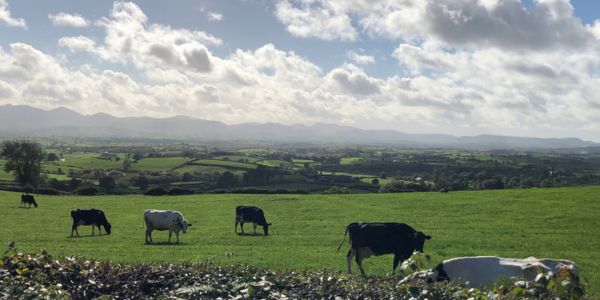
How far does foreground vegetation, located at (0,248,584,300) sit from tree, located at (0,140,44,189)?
7617 cm

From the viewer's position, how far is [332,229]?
3031 cm

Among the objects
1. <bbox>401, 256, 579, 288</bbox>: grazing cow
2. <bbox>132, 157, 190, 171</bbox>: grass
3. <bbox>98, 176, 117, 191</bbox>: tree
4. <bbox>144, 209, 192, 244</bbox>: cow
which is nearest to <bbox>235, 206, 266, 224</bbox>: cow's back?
<bbox>144, 209, 192, 244</bbox>: cow

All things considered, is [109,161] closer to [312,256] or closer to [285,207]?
[285,207]

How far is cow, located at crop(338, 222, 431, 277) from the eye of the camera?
735 inches

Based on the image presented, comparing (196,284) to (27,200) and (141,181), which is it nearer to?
(27,200)

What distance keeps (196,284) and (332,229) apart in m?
20.7

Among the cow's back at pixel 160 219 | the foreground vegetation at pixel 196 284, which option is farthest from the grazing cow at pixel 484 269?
the cow's back at pixel 160 219

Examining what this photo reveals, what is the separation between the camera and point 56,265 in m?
10.7

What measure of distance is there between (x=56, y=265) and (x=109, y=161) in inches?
5898

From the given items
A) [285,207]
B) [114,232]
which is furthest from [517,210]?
[114,232]

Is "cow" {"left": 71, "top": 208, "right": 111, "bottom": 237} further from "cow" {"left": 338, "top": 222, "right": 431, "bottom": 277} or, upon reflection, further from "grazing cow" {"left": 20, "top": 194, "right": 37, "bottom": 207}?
"grazing cow" {"left": 20, "top": 194, "right": 37, "bottom": 207}

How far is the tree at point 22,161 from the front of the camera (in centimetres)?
7656

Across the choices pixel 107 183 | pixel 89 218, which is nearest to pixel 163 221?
pixel 89 218

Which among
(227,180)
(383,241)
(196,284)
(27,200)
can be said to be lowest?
(227,180)
